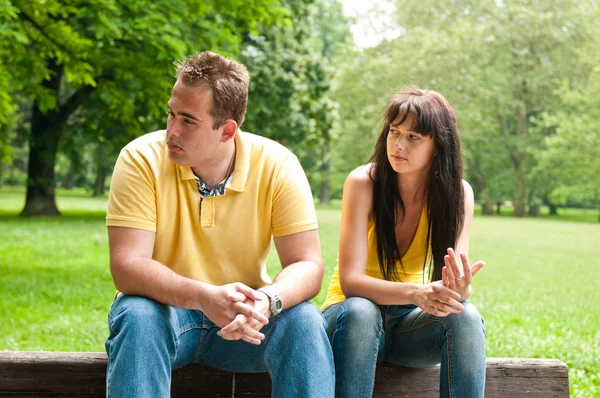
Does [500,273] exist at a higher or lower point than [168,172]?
lower

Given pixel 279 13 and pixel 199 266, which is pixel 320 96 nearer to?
pixel 279 13

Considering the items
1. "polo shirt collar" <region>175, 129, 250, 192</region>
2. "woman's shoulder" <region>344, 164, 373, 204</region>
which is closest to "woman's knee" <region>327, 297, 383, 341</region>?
"woman's shoulder" <region>344, 164, 373, 204</region>

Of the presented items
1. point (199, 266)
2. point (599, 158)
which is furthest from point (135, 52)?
point (599, 158)

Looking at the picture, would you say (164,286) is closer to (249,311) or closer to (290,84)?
(249,311)

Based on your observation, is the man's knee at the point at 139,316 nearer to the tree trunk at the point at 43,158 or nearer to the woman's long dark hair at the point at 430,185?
the woman's long dark hair at the point at 430,185

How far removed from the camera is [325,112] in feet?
74.3

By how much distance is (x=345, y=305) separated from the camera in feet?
9.87

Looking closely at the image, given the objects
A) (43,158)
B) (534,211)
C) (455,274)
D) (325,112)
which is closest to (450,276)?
(455,274)

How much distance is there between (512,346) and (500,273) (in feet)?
22.3

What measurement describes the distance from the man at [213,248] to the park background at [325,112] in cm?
77

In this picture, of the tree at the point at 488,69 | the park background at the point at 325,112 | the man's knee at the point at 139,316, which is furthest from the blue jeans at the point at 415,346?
the tree at the point at 488,69

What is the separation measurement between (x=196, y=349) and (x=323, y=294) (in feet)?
22.1

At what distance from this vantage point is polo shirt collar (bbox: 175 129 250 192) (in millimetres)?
3006

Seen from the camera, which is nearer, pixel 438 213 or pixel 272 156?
pixel 272 156
